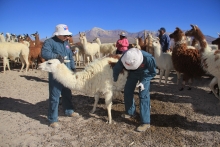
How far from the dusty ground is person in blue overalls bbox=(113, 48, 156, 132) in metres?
0.39

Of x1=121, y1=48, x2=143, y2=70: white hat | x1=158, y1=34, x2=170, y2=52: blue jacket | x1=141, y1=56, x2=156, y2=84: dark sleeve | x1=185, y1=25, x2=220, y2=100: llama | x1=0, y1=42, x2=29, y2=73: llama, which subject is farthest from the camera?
x1=0, y1=42, x2=29, y2=73: llama

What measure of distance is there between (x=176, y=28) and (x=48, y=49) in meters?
4.31

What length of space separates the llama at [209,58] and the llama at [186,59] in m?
0.52

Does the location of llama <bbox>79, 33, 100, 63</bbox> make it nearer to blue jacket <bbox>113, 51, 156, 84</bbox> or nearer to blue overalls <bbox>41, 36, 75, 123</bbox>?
blue overalls <bbox>41, 36, 75, 123</bbox>

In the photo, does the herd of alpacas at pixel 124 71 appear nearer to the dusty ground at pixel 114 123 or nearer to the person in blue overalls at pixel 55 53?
the person in blue overalls at pixel 55 53

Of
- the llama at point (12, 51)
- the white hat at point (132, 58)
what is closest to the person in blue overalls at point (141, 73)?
the white hat at point (132, 58)

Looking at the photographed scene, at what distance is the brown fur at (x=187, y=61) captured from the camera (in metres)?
5.62

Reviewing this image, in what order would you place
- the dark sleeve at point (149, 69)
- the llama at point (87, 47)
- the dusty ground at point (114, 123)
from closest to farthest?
the dusty ground at point (114, 123)
the dark sleeve at point (149, 69)
the llama at point (87, 47)

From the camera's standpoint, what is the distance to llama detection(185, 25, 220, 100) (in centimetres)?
457

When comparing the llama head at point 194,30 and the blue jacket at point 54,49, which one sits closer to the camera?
the blue jacket at point 54,49

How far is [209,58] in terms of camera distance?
15.6 ft

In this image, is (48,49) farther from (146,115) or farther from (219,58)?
(219,58)

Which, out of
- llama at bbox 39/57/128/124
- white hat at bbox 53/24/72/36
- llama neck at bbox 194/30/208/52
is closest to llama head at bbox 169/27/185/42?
llama neck at bbox 194/30/208/52

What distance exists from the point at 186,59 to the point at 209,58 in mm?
946
